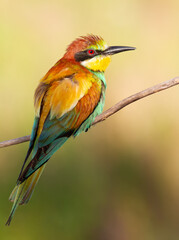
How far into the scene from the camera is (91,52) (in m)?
2.64

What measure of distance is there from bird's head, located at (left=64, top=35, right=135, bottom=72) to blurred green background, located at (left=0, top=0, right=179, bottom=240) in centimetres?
65

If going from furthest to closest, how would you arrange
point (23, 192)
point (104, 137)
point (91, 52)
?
point (104, 137), point (91, 52), point (23, 192)

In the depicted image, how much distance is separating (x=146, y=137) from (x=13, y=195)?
1.34 meters

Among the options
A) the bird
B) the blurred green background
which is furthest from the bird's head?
the blurred green background

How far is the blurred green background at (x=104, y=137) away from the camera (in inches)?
121

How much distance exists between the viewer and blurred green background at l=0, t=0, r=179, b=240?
307cm

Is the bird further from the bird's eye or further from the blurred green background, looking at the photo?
the blurred green background

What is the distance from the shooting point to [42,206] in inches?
119

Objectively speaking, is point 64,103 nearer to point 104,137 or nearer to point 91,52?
point 91,52

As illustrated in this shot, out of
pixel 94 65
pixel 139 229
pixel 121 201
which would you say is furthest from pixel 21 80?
pixel 139 229

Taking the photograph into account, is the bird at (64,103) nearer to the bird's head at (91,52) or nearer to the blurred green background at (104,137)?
the bird's head at (91,52)

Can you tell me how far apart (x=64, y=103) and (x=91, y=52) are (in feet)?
1.52

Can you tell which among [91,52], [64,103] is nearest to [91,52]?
[91,52]

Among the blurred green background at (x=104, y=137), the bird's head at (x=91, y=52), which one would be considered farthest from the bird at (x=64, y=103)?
the blurred green background at (x=104, y=137)
